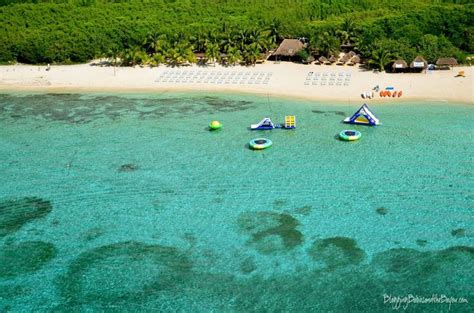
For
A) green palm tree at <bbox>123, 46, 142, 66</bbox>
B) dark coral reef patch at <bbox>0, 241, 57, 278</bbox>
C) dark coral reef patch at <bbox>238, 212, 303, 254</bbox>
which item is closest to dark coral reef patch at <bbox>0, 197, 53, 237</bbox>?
dark coral reef patch at <bbox>0, 241, 57, 278</bbox>

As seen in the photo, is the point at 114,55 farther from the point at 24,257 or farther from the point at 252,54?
the point at 24,257

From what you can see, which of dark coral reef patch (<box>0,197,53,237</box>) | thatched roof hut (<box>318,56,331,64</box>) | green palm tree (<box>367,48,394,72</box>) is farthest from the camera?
thatched roof hut (<box>318,56,331,64</box>)

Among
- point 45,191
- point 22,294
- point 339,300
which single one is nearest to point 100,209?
point 45,191

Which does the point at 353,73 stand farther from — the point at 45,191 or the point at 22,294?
the point at 22,294

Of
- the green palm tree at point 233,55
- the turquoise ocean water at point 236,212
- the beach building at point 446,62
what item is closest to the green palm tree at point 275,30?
the green palm tree at point 233,55

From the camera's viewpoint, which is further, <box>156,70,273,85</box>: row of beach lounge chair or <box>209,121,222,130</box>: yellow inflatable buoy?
<box>156,70,273,85</box>: row of beach lounge chair

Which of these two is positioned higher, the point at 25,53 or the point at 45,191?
the point at 25,53

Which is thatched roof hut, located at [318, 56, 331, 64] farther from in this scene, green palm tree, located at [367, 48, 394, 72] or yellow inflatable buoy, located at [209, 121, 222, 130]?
yellow inflatable buoy, located at [209, 121, 222, 130]
